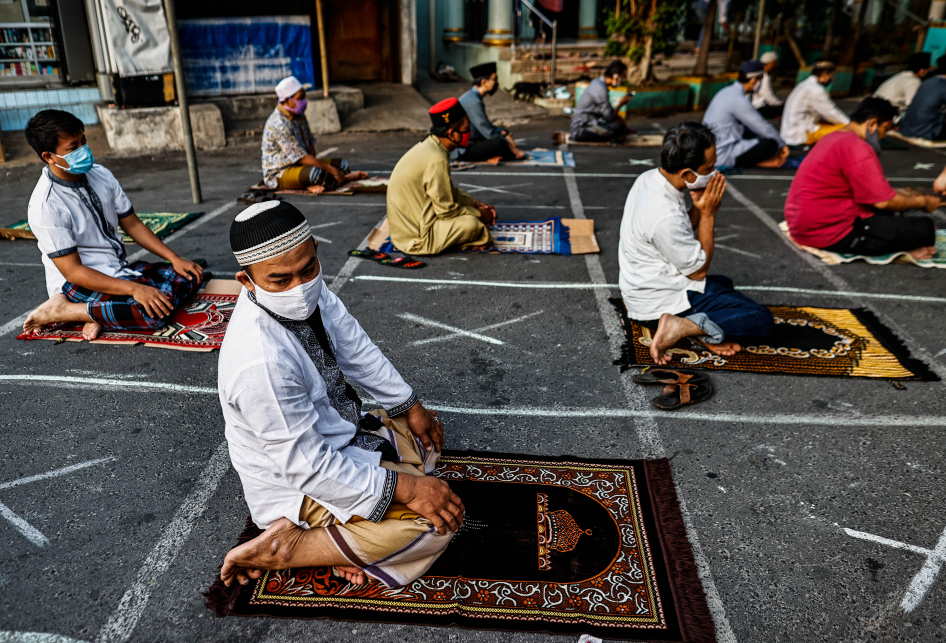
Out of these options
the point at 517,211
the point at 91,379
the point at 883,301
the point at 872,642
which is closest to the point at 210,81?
the point at 517,211

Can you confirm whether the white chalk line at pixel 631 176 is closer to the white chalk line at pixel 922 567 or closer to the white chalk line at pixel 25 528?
the white chalk line at pixel 922 567

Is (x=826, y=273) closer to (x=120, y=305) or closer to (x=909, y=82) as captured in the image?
(x=120, y=305)

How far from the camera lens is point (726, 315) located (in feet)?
13.7

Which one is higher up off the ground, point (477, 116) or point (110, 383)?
point (477, 116)

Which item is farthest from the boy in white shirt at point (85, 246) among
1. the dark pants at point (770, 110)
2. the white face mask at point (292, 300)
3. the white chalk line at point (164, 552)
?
the dark pants at point (770, 110)

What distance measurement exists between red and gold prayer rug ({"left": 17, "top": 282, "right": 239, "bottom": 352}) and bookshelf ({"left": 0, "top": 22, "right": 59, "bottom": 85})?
334 inches

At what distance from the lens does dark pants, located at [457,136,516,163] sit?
31.4 ft

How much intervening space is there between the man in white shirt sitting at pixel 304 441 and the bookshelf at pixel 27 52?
11078mm

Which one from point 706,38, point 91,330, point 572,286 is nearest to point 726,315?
point 572,286

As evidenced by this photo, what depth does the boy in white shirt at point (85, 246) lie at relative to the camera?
4117 millimetres

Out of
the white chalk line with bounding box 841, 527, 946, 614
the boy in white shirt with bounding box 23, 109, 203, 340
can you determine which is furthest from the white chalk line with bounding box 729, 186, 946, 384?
the boy in white shirt with bounding box 23, 109, 203, 340

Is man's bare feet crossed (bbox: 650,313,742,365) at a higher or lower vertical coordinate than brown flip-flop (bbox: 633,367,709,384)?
higher

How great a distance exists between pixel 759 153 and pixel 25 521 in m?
9.10

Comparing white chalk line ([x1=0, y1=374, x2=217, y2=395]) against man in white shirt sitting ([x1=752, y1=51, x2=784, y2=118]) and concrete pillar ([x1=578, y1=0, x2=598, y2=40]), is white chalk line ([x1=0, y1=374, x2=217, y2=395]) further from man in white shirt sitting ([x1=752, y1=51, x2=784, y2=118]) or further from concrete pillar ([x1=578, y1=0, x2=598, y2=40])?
concrete pillar ([x1=578, y1=0, x2=598, y2=40])
